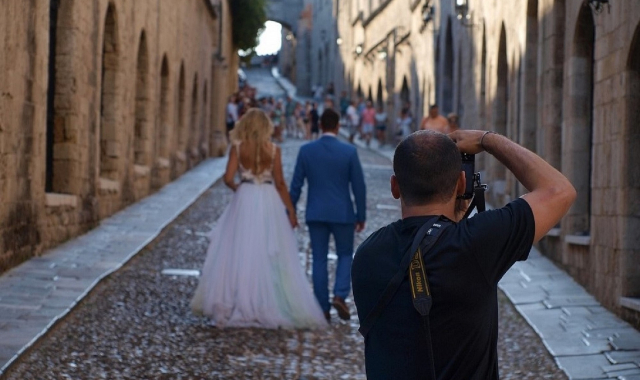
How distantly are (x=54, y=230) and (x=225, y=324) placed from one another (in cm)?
367

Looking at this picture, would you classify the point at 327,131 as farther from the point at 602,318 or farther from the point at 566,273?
the point at 566,273

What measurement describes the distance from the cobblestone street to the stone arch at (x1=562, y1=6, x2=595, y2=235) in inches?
64.7

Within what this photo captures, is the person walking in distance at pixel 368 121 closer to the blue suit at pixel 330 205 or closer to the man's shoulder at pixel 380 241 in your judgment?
the blue suit at pixel 330 205

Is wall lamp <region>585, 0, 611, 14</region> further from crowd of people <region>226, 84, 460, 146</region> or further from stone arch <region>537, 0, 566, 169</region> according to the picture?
crowd of people <region>226, 84, 460, 146</region>

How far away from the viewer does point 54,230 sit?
37.6ft

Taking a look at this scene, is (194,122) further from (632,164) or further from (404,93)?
(632,164)

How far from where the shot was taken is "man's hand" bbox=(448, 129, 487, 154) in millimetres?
3047

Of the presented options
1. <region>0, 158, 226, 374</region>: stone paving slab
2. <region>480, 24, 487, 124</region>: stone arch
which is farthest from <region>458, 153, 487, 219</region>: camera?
<region>480, 24, 487, 124</region>: stone arch

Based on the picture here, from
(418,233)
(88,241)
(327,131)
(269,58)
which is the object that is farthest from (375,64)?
(269,58)

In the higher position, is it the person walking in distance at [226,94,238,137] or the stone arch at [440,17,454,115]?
the stone arch at [440,17,454,115]

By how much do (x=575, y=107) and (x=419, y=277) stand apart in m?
8.91

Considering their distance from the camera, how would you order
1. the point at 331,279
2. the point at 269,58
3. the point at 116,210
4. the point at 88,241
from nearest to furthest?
the point at 331,279, the point at 88,241, the point at 116,210, the point at 269,58

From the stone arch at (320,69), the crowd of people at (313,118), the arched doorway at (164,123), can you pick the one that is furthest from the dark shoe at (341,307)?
the stone arch at (320,69)

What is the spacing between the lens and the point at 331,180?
880cm
